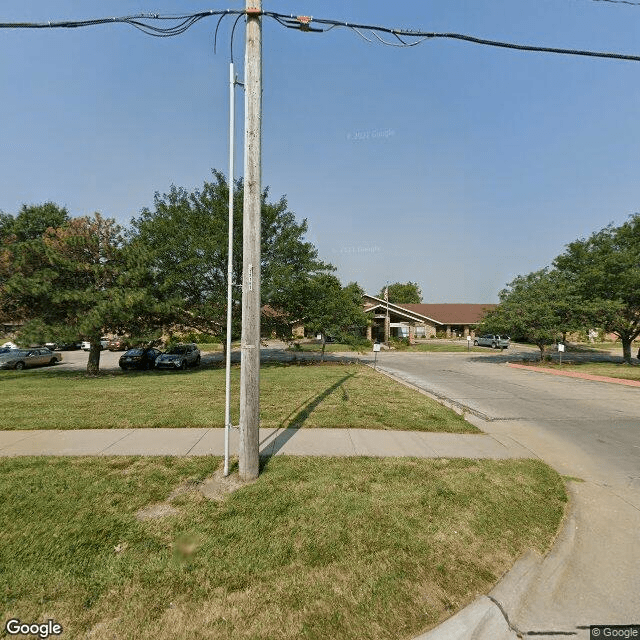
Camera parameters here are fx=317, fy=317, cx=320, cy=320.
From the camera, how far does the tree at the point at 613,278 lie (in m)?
20.6

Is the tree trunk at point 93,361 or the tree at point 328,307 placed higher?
the tree at point 328,307

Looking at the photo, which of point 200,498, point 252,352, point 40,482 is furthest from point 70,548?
point 252,352

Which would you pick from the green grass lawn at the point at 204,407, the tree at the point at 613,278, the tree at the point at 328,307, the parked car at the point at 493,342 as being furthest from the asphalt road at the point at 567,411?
the parked car at the point at 493,342

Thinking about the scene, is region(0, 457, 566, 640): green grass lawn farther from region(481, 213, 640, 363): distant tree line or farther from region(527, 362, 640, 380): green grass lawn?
region(481, 213, 640, 363): distant tree line

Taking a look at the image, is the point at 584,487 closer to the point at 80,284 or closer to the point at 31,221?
the point at 80,284

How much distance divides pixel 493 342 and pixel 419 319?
40.9 feet

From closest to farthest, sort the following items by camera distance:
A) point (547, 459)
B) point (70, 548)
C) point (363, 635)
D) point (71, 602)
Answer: point (363, 635) → point (71, 602) → point (70, 548) → point (547, 459)

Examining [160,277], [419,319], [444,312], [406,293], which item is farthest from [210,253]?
[406,293]

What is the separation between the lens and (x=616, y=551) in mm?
3121

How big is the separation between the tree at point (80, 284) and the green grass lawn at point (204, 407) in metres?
3.24

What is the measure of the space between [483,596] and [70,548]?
366 cm

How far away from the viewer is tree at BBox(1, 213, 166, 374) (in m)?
13.7

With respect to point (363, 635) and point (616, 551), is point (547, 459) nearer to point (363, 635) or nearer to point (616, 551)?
point (616, 551)

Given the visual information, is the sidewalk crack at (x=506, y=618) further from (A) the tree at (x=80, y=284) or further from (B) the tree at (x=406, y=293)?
(B) the tree at (x=406, y=293)
